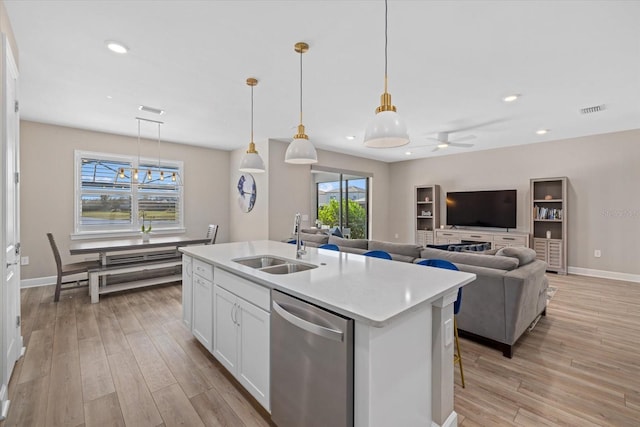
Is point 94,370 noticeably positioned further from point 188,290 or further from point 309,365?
point 309,365

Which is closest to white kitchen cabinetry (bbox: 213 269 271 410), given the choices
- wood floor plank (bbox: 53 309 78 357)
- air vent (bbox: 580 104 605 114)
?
wood floor plank (bbox: 53 309 78 357)

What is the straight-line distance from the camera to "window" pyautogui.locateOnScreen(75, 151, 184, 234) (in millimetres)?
5003

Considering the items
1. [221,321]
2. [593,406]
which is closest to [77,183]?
[221,321]

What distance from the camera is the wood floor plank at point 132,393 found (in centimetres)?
179

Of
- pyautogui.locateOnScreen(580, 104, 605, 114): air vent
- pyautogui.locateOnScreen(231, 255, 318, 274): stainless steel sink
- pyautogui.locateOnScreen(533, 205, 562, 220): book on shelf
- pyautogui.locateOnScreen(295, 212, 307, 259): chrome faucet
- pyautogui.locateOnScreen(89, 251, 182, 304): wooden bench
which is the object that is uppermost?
pyautogui.locateOnScreen(580, 104, 605, 114): air vent

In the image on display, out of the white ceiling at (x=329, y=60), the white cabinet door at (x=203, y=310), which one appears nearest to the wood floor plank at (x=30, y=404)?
the white cabinet door at (x=203, y=310)

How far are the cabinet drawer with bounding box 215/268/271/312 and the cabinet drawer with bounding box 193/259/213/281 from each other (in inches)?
5.5

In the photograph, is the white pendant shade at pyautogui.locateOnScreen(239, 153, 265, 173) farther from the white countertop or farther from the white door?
the white door

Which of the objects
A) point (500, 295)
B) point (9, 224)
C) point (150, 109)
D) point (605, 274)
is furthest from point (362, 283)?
point (605, 274)

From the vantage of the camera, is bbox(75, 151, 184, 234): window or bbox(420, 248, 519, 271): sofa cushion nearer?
bbox(420, 248, 519, 271): sofa cushion

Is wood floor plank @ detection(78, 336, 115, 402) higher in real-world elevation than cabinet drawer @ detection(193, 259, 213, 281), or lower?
lower

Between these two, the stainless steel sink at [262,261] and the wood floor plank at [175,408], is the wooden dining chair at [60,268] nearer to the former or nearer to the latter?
the wood floor plank at [175,408]

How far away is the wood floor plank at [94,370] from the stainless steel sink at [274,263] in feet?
4.28

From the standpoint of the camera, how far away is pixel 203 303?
2498mm
